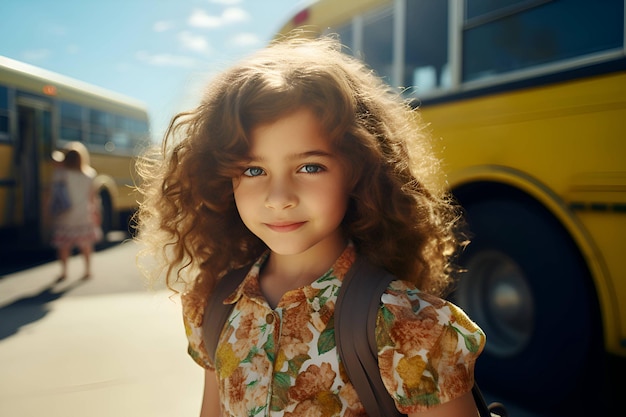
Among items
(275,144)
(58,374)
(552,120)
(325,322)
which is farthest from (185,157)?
(58,374)

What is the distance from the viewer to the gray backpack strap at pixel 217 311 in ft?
4.19

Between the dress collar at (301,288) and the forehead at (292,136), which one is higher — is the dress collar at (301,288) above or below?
below

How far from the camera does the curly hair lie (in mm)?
1213

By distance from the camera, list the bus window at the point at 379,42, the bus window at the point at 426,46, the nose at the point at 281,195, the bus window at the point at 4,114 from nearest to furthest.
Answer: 1. the nose at the point at 281,195
2. the bus window at the point at 426,46
3. the bus window at the point at 379,42
4. the bus window at the point at 4,114

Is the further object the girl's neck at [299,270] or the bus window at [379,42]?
the bus window at [379,42]

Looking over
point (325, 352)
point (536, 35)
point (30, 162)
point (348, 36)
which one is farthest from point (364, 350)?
point (30, 162)

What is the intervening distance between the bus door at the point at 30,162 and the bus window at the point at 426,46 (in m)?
6.13

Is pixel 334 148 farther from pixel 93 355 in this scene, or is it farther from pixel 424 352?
pixel 93 355

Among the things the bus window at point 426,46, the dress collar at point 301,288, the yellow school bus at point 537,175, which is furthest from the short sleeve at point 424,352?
the bus window at point 426,46

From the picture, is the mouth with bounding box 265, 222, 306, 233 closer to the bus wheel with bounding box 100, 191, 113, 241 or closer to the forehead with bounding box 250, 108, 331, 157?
the forehead with bounding box 250, 108, 331, 157

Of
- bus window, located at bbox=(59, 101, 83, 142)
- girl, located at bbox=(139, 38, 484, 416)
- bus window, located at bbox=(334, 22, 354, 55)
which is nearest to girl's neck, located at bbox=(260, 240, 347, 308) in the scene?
girl, located at bbox=(139, 38, 484, 416)

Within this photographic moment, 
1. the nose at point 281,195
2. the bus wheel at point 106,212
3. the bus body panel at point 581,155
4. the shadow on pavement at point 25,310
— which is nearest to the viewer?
the nose at point 281,195

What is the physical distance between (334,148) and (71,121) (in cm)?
847

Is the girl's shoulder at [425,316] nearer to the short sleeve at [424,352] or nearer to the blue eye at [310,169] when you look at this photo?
the short sleeve at [424,352]
